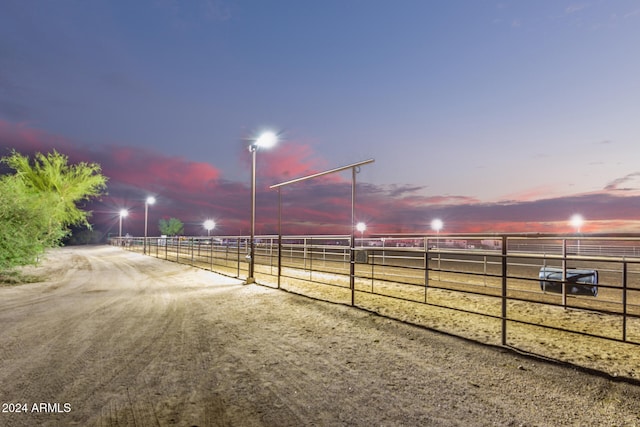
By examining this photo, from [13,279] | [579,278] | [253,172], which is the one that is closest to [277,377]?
[579,278]

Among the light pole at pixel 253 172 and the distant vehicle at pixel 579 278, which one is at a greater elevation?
the light pole at pixel 253 172

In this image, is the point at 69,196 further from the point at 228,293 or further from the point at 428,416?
the point at 428,416

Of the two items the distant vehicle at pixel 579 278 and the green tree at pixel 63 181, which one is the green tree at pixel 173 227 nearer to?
the green tree at pixel 63 181

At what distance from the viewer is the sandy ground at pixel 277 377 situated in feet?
10.2

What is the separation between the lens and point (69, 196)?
1158 inches

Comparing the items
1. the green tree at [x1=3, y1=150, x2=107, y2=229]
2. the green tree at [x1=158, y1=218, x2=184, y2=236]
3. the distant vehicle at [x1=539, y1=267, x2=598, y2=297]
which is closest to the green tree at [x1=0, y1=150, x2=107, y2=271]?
the green tree at [x1=3, y1=150, x2=107, y2=229]

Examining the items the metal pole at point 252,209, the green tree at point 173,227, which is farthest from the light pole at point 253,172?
the green tree at point 173,227

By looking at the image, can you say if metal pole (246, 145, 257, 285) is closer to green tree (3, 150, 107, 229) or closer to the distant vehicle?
the distant vehicle

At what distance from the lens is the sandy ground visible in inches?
122

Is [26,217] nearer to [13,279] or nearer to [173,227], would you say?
[13,279]

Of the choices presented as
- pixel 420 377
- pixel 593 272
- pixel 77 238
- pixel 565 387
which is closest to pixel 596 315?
pixel 593 272

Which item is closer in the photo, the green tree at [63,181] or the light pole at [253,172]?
the light pole at [253,172]

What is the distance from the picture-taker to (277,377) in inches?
153

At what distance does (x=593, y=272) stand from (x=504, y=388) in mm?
5421
